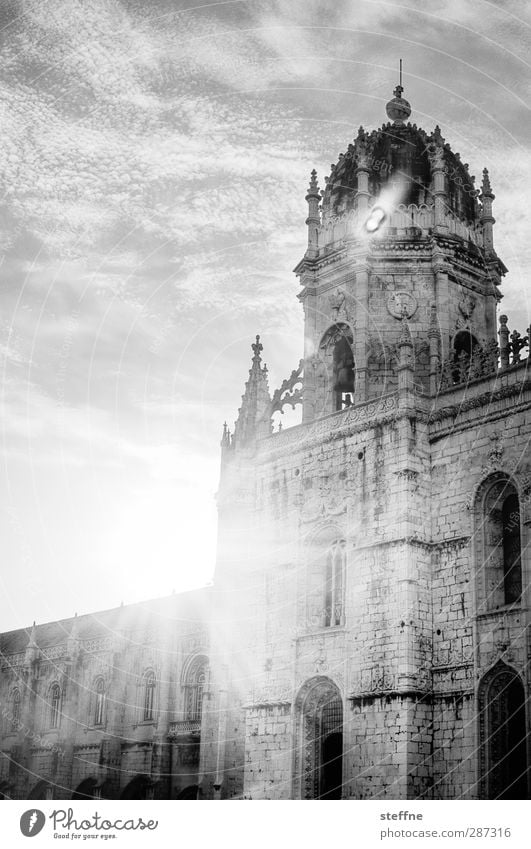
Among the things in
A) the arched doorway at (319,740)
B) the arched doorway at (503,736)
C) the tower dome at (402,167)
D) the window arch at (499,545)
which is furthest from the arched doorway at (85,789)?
the tower dome at (402,167)

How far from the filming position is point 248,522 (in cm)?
3231

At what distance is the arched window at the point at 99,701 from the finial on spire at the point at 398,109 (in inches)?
1160

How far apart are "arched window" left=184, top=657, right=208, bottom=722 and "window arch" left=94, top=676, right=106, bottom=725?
7479 mm

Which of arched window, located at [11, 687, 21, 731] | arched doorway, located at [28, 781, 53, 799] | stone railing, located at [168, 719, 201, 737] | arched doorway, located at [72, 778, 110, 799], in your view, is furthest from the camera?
arched window, located at [11, 687, 21, 731]

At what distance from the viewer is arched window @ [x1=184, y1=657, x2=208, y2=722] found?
134ft

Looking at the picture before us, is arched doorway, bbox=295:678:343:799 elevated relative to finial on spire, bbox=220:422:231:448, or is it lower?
lower

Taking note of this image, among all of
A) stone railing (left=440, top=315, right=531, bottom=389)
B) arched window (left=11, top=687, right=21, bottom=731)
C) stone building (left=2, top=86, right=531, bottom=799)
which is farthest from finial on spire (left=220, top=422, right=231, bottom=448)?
arched window (left=11, top=687, right=21, bottom=731)

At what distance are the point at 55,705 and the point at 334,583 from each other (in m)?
27.7

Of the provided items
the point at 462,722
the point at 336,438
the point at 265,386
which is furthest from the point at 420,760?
the point at 265,386

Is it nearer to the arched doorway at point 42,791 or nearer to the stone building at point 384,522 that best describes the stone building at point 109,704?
the arched doorway at point 42,791

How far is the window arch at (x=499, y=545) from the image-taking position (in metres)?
25.6

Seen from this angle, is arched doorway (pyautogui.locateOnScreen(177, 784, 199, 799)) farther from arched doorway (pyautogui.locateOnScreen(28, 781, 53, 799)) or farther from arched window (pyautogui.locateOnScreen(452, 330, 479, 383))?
arched window (pyautogui.locateOnScreen(452, 330, 479, 383))

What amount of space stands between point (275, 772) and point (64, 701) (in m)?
24.2

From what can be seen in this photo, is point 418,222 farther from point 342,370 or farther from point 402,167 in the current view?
point 342,370
